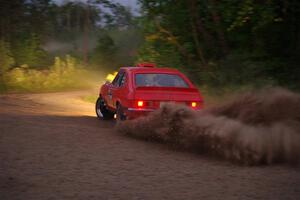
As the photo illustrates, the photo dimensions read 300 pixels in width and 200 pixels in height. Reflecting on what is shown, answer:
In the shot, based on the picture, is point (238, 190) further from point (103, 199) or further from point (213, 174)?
point (103, 199)

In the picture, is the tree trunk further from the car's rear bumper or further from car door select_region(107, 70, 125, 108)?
the car's rear bumper

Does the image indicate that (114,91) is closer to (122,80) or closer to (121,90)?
(122,80)

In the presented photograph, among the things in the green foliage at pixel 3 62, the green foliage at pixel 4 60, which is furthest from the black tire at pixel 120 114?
the green foliage at pixel 4 60

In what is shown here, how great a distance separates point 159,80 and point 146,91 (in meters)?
1.02

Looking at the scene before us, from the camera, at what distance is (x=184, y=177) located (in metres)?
6.88

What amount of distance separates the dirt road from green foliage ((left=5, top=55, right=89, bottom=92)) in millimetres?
16121

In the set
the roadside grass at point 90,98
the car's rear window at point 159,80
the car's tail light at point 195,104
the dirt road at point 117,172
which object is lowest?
the dirt road at point 117,172

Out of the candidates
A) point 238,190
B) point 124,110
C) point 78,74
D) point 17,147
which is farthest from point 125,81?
point 78,74

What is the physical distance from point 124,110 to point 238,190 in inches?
192

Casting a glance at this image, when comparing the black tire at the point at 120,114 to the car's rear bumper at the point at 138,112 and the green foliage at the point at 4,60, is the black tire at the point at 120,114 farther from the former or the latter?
the green foliage at the point at 4,60

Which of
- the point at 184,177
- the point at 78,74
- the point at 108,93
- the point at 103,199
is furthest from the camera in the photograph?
the point at 78,74

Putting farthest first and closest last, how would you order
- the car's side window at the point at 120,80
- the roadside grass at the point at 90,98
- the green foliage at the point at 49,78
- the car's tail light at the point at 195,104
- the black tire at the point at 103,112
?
the green foliage at the point at 49,78 < the roadside grass at the point at 90,98 < the black tire at the point at 103,112 < the car's side window at the point at 120,80 < the car's tail light at the point at 195,104

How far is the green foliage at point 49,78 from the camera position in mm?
25500

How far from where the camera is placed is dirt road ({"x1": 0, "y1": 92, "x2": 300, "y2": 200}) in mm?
5992
